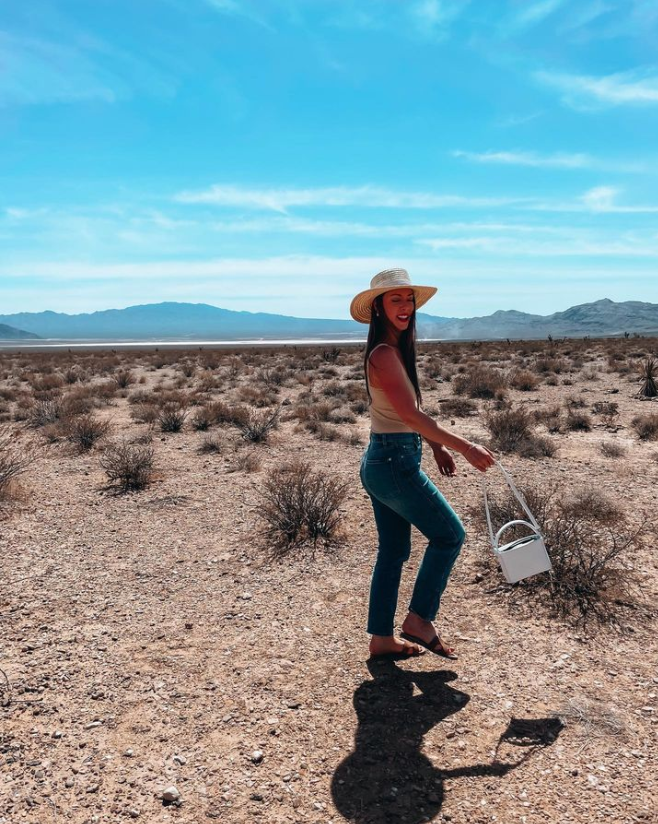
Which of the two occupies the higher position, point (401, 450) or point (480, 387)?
point (401, 450)

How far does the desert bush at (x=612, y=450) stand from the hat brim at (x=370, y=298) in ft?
20.9

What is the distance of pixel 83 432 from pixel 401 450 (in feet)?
26.4

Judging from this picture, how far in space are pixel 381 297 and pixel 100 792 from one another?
2.47 meters

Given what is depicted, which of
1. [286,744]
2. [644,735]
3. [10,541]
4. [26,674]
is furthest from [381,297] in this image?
[10,541]

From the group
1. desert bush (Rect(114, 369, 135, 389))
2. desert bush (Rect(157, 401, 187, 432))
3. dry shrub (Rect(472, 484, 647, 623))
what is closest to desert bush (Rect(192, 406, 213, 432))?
desert bush (Rect(157, 401, 187, 432))

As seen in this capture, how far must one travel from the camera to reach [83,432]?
9781 millimetres

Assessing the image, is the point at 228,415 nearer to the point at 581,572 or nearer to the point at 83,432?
the point at 83,432

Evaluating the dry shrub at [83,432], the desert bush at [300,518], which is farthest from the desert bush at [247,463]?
the dry shrub at [83,432]

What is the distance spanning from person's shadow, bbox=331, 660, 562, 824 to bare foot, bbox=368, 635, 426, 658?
9cm

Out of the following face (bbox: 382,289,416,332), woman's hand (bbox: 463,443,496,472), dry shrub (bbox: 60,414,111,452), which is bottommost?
dry shrub (bbox: 60,414,111,452)

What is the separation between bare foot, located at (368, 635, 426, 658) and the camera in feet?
11.2

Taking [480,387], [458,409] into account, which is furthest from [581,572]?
[480,387]

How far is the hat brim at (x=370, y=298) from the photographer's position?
115 inches

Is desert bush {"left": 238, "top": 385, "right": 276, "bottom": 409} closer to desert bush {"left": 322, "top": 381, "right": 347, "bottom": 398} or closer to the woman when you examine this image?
desert bush {"left": 322, "top": 381, "right": 347, "bottom": 398}
